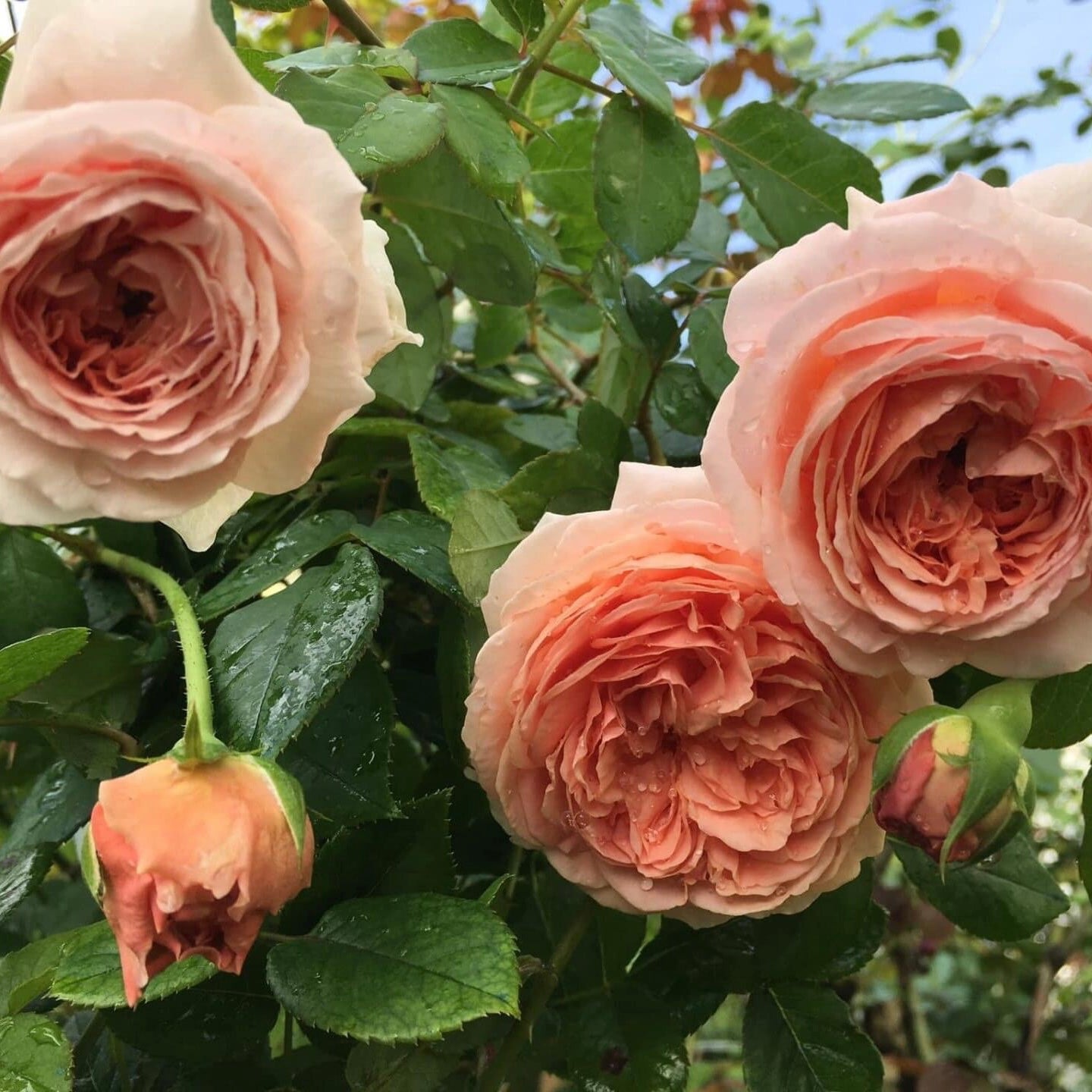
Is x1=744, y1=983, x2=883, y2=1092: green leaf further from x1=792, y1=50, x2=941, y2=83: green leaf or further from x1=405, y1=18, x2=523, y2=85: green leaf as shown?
x1=792, y1=50, x2=941, y2=83: green leaf

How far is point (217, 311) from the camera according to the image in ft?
1.09

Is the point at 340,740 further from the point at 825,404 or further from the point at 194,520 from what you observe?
the point at 825,404

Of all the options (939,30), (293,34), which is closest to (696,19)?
(939,30)

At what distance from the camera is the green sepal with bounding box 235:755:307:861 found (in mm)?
341

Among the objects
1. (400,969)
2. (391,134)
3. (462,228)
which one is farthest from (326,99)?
(400,969)

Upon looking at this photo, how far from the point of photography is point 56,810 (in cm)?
55

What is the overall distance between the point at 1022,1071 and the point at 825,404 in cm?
135

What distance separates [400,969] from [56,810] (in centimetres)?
26

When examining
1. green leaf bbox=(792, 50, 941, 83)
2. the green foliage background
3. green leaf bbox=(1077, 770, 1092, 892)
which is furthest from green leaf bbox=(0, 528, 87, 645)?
green leaf bbox=(792, 50, 941, 83)

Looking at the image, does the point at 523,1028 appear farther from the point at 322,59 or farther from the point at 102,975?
the point at 322,59

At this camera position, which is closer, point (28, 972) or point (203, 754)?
point (203, 754)

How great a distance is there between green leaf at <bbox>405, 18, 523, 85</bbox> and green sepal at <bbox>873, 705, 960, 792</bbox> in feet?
1.12

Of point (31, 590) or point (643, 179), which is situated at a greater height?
point (643, 179)

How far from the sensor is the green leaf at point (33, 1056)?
0.39 m
